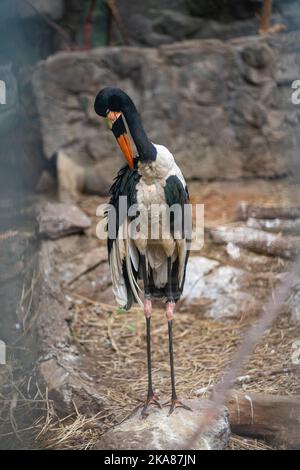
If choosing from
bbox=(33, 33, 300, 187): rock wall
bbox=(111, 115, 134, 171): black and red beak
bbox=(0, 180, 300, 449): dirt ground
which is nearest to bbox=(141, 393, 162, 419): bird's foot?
bbox=(0, 180, 300, 449): dirt ground

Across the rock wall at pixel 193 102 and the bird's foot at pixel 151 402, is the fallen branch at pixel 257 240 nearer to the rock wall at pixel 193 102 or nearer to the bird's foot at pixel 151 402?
the rock wall at pixel 193 102

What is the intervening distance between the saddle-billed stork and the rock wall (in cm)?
175

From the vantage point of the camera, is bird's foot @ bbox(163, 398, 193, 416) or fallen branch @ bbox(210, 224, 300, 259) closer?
bird's foot @ bbox(163, 398, 193, 416)

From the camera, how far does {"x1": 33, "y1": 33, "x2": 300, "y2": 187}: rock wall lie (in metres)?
4.34

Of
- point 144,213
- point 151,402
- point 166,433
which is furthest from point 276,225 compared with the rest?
point 166,433

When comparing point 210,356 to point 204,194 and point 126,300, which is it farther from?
point 204,194

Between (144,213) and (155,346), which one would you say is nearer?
(144,213)

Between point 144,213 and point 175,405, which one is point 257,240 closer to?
point 144,213

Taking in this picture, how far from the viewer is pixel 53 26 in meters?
4.52

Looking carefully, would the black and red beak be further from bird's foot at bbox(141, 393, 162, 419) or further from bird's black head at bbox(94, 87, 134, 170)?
bird's foot at bbox(141, 393, 162, 419)

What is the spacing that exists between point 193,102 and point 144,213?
198cm

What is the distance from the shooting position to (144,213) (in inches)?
102

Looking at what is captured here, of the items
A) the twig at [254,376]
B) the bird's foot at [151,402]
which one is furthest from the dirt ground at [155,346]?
the bird's foot at [151,402]

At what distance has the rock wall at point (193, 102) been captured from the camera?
4.34 m
